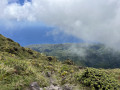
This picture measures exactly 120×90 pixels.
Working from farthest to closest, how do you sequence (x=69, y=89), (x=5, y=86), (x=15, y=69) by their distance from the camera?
1. (x=15, y=69)
2. (x=69, y=89)
3. (x=5, y=86)

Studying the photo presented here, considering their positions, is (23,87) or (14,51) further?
(14,51)

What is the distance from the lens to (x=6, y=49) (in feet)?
111

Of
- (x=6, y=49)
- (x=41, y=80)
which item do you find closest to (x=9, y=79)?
(x=41, y=80)

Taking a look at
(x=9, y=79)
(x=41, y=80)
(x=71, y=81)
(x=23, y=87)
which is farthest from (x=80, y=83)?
(x=9, y=79)

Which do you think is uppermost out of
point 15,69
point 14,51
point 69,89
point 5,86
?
point 14,51

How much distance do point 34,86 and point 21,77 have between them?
1.70 metres

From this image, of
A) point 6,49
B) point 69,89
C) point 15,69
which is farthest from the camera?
point 6,49

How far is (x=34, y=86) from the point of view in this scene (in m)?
9.71

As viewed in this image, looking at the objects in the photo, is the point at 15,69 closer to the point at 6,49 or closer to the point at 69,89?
the point at 69,89

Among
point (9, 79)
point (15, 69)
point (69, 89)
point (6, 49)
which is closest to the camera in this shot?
point (9, 79)

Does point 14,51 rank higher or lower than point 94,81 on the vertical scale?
higher

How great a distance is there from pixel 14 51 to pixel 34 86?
27.9 m

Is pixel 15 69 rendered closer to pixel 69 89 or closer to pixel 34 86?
pixel 34 86

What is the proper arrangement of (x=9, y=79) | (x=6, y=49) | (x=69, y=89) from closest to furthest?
(x=9, y=79)
(x=69, y=89)
(x=6, y=49)
